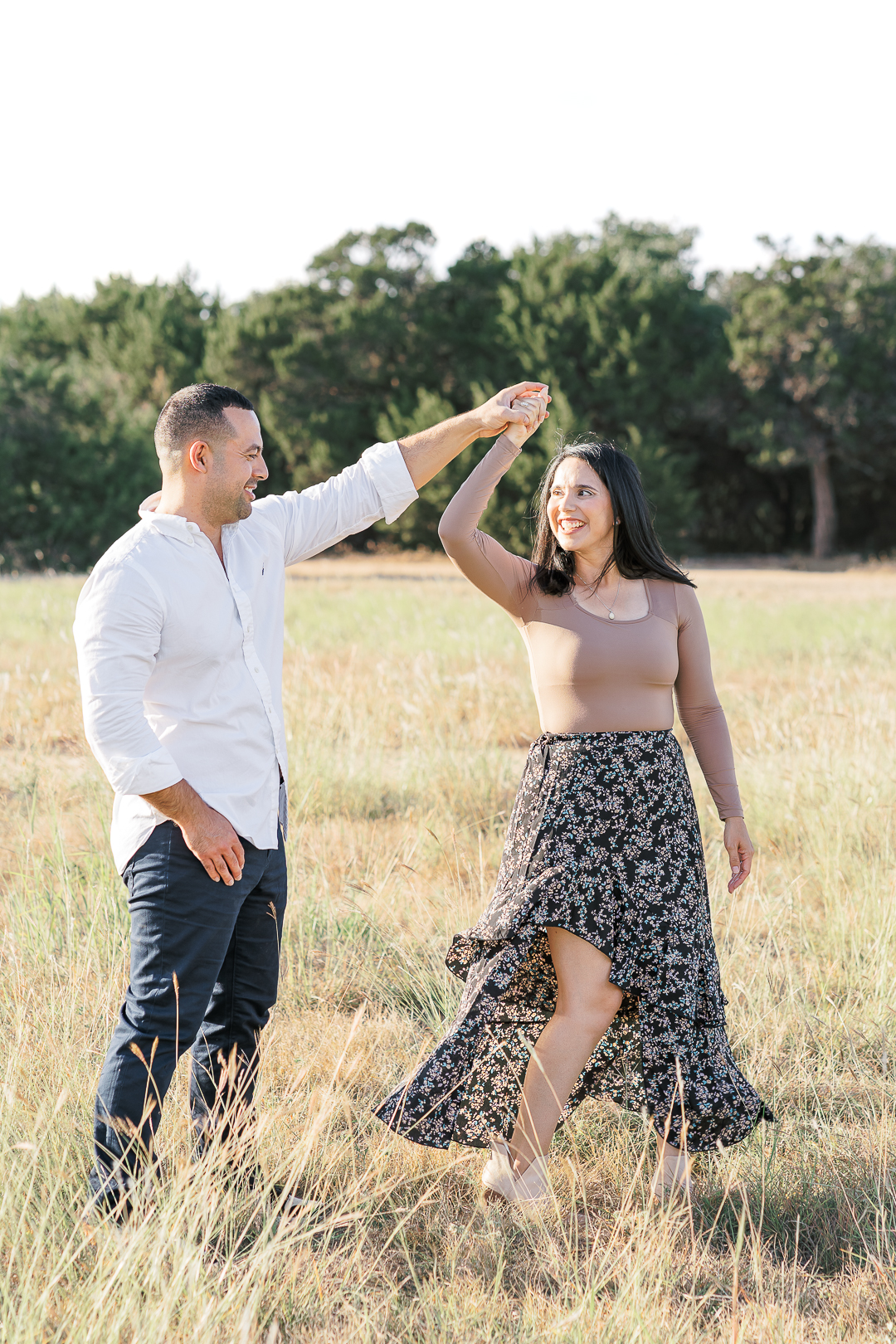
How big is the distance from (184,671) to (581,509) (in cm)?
119

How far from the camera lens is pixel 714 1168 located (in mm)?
2975

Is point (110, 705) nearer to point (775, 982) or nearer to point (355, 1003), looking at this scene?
point (355, 1003)

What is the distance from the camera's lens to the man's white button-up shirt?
238 centimetres

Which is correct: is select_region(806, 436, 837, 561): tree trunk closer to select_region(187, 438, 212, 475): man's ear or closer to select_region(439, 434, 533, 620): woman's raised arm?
select_region(439, 434, 533, 620): woman's raised arm

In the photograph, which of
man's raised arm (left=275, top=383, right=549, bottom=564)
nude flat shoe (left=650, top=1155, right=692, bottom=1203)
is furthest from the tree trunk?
nude flat shoe (left=650, top=1155, right=692, bottom=1203)

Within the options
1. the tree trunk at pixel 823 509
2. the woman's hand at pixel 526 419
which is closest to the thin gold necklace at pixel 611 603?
the woman's hand at pixel 526 419

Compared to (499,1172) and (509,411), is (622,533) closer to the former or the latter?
(509,411)

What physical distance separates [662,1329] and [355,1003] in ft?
6.06

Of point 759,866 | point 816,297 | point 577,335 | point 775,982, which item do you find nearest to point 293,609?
point 759,866

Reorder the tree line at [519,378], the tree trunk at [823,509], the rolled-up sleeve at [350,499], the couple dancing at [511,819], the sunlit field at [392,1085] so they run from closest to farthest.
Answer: the sunlit field at [392,1085], the couple dancing at [511,819], the rolled-up sleeve at [350,499], the tree line at [519,378], the tree trunk at [823,509]

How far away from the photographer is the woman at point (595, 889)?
2.78 metres

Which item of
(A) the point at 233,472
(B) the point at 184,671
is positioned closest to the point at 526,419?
(A) the point at 233,472

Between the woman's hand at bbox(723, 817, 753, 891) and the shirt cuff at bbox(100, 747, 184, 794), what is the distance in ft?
5.30

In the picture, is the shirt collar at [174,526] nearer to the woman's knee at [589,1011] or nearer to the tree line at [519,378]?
the woman's knee at [589,1011]
